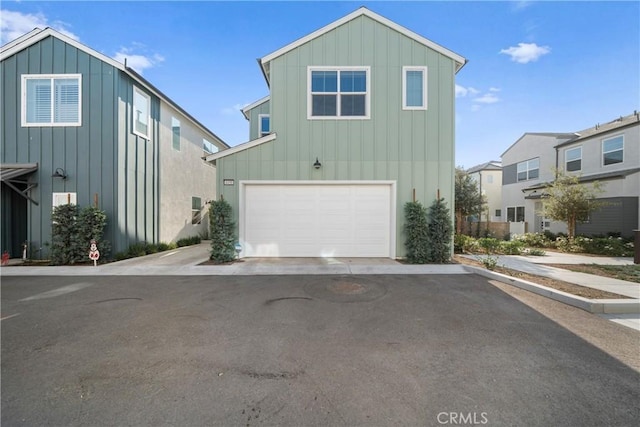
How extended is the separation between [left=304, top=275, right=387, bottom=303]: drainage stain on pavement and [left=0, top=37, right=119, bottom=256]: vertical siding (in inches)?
296

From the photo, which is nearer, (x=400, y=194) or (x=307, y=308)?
(x=307, y=308)

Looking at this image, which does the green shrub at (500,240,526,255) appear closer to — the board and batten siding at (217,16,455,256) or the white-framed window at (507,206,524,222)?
the board and batten siding at (217,16,455,256)

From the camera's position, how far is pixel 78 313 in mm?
4535

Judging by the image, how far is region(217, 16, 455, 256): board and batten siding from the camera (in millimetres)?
9102

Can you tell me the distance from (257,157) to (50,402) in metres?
7.57

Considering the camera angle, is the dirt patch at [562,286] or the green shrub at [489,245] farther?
the green shrub at [489,245]

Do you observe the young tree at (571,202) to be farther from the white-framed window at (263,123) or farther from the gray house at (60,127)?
the gray house at (60,127)

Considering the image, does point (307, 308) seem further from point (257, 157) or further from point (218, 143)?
point (218, 143)

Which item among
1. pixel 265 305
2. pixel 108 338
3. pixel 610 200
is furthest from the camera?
pixel 610 200

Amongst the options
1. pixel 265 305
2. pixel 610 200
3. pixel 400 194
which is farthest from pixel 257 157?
pixel 610 200

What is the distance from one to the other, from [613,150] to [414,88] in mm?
12899

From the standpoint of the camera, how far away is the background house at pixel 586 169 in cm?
1259

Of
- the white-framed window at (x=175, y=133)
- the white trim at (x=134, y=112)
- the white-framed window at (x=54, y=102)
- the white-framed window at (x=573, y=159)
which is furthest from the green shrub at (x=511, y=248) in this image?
the white-framed window at (x=54, y=102)

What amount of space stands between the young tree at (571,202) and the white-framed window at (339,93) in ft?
32.5
